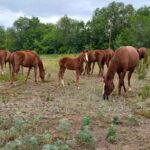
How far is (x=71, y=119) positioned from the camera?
34.0ft

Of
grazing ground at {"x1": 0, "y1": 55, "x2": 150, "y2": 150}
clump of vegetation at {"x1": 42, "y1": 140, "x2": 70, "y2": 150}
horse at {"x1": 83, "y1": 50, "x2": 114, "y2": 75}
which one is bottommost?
grazing ground at {"x1": 0, "y1": 55, "x2": 150, "y2": 150}

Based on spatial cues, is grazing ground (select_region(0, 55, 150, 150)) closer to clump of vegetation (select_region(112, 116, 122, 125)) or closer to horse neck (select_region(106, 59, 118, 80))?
clump of vegetation (select_region(112, 116, 122, 125))

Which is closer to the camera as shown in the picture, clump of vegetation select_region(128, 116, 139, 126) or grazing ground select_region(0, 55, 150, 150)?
grazing ground select_region(0, 55, 150, 150)

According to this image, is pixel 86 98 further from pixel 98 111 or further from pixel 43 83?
pixel 43 83

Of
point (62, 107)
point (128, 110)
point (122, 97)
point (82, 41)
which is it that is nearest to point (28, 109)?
point (62, 107)

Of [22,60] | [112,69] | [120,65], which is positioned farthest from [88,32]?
[112,69]

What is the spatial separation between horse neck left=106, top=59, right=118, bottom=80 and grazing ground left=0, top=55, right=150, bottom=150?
68 cm

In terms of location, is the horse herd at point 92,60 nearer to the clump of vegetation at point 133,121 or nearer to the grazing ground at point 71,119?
the grazing ground at point 71,119

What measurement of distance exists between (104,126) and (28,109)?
9.31ft

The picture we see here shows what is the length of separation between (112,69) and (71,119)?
477 cm

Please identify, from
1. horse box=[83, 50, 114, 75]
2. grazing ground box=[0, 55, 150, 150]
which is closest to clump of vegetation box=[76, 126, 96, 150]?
grazing ground box=[0, 55, 150, 150]

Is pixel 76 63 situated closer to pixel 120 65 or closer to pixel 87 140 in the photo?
pixel 120 65

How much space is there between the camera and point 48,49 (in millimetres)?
91375

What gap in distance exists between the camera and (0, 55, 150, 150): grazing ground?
7906 mm
